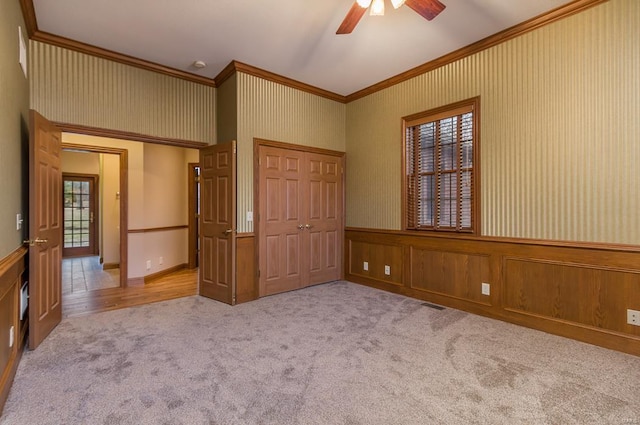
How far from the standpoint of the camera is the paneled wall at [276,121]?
4.11 metres

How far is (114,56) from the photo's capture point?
3.67 metres

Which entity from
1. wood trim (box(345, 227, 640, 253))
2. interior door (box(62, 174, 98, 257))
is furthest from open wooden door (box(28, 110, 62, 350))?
interior door (box(62, 174, 98, 257))

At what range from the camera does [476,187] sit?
140 inches

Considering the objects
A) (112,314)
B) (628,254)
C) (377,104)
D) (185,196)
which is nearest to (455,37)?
(377,104)

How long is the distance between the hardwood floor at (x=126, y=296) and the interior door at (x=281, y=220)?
→ 120 cm

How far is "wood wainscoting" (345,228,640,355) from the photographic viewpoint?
8.78ft

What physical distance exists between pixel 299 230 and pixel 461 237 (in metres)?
2.16

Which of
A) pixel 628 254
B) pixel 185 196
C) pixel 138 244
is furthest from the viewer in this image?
pixel 185 196

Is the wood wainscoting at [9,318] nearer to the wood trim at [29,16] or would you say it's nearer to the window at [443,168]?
the wood trim at [29,16]

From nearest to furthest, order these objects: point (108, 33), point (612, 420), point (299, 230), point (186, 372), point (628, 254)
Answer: point (612, 420) → point (186, 372) → point (628, 254) → point (108, 33) → point (299, 230)

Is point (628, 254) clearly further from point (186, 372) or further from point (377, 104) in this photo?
point (186, 372)

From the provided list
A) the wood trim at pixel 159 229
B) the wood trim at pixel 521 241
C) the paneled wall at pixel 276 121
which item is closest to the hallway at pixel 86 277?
the wood trim at pixel 159 229

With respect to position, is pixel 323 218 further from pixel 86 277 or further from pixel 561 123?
pixel 86 277

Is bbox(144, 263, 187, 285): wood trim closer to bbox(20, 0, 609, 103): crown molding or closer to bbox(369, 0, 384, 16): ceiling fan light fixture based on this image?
bbox(20, 0, 609, 103): crown molding
